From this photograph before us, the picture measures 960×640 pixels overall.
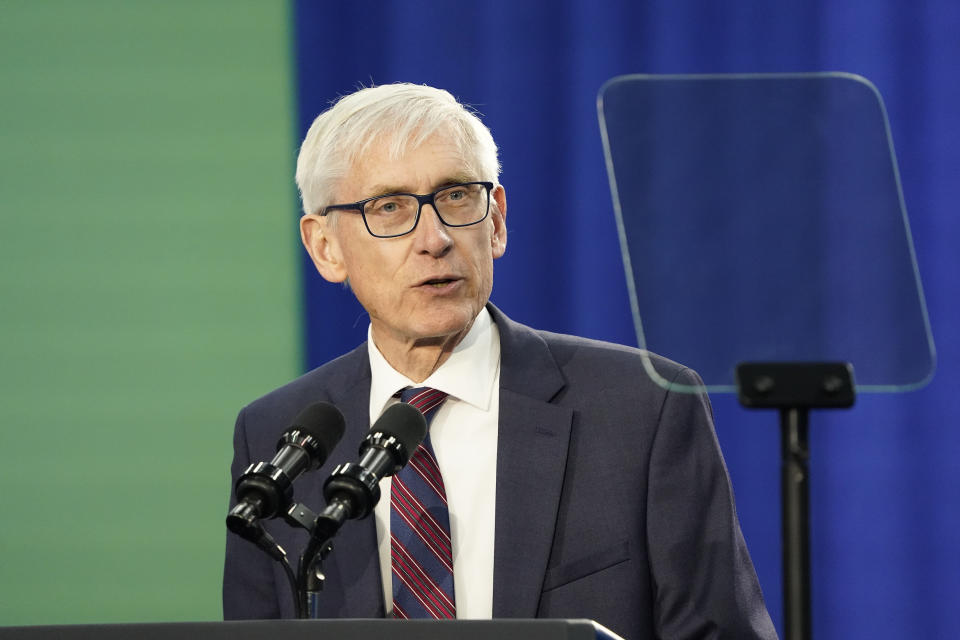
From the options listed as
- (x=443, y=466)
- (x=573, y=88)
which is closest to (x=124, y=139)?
(x=573, y=88)

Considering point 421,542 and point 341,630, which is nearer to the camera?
point 341,630

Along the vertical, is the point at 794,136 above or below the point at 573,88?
below

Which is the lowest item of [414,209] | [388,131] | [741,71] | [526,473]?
[526,473]

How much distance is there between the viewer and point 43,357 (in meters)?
2.77

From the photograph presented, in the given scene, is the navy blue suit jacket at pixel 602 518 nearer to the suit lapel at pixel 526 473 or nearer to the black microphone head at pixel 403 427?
the suit lapel at pixel 526 473

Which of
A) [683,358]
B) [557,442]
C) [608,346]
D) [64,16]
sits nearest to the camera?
[683,358]

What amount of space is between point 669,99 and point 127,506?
2.25 m

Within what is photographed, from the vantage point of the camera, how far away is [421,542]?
1.58 m

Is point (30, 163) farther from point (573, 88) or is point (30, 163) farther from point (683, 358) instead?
point (683, 358)

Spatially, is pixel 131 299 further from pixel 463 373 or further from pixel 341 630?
pixel 341 630

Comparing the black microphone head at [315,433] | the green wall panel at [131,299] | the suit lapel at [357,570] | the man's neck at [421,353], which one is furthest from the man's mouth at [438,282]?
the green wall panel at [131,299]

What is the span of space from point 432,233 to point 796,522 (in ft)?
2.98

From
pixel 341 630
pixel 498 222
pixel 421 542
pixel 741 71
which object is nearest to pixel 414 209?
pixel 498 222

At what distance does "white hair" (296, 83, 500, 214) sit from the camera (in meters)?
1.63
